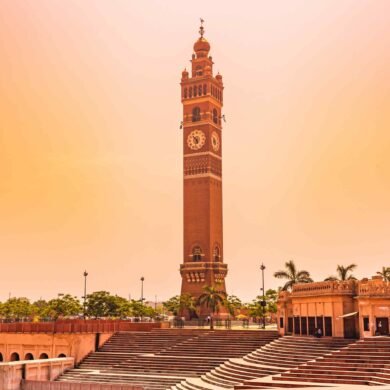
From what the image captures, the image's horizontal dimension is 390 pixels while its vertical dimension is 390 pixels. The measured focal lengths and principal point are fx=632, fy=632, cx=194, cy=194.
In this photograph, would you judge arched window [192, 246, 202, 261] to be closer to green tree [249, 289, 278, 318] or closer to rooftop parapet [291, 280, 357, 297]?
green tree [249, 289, 278, 318]

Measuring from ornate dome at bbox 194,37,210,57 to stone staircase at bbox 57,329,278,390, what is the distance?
55800mm

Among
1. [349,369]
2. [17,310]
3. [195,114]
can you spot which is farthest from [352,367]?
[17,310]

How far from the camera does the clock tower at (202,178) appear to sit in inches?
3647

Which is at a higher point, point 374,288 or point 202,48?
point 202,48

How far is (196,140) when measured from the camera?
319 ft

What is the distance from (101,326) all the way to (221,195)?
44738 mm

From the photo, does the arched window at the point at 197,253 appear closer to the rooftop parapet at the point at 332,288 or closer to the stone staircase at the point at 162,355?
the stone staircase at the point at 162,355

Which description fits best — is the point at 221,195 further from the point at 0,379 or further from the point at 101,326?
the point at 0,379

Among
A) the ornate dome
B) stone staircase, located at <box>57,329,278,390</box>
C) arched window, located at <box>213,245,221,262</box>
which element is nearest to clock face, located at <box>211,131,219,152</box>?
the ornate dome

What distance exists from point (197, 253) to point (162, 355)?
141 ft

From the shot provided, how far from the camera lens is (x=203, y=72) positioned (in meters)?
100

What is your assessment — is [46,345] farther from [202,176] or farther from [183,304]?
[202,176]

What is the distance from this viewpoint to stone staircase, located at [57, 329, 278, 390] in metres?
46.4

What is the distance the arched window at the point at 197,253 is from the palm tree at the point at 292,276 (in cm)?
2835
